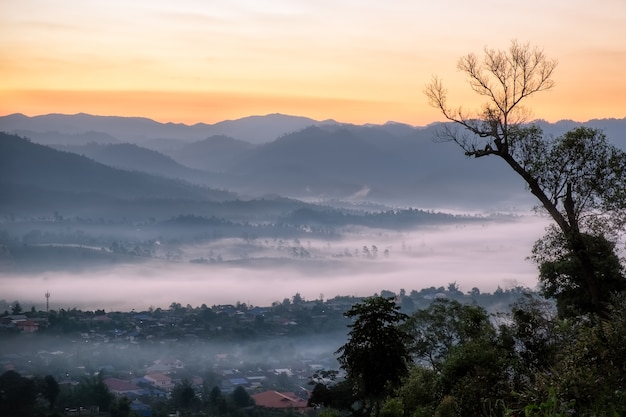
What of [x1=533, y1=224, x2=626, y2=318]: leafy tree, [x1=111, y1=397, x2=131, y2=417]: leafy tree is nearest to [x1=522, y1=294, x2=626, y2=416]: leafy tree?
[x1=533, y1=224, x2=626, y2=318]: leafy tree

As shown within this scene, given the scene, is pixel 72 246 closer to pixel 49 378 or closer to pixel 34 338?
pixel 34 338

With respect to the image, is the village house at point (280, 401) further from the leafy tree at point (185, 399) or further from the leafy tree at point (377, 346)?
the leafy tree at point (377, 346)

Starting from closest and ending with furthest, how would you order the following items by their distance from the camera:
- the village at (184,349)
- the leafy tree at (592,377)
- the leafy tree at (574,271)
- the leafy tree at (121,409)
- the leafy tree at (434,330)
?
1. the leafy tree at (592,377)
2. the leafy tree at (574,271)
3. the leafy tree at (434,330)
4. the leafy tree at (121,409)
5. the village at (184,349)

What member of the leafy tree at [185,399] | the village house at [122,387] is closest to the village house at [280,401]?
the leafy tree at [185,399]

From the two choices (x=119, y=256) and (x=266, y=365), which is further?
(x=119, y=256)

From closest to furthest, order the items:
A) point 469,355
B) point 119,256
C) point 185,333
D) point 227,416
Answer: point 469,355 → point 227,416 → point 185,333 → point 119,256

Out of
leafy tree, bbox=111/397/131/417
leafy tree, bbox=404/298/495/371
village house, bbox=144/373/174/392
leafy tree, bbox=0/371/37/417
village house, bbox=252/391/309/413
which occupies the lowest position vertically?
village house, bbox=144/373/174/392

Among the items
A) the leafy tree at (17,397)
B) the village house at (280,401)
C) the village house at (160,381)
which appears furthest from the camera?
the village house at (160,381)

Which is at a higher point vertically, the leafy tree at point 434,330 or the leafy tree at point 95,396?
the leafy tree at point 434,330

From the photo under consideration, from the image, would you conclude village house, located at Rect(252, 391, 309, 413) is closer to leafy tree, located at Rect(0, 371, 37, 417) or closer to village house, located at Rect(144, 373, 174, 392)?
village house, located at Rect(144, 373, 174, 392)

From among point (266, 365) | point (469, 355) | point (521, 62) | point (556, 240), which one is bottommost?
point (266, 365)

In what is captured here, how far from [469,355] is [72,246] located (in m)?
183

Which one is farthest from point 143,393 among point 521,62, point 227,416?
point 521,62

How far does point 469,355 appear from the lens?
13.4 meters
